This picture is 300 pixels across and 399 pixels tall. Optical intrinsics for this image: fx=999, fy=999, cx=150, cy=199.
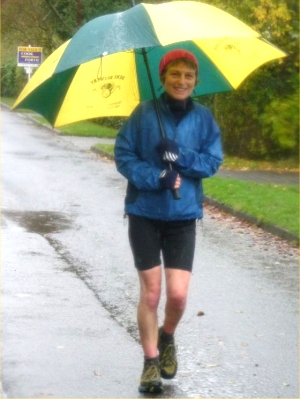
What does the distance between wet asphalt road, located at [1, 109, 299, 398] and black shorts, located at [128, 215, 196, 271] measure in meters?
0.78

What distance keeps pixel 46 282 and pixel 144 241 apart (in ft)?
11.7

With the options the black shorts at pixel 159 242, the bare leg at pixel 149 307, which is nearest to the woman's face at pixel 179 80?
the black shorts at pixel 159 242

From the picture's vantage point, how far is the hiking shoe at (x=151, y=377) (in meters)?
5.57

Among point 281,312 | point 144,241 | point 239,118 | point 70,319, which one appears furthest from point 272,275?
point 239,118

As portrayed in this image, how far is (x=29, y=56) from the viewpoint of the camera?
4319cm

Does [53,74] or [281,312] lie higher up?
[53,74]

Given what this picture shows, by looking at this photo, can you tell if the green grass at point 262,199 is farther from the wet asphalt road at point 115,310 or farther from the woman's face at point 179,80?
the woman's face at point 179,80

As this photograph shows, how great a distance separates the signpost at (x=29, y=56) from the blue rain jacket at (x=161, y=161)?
3800cm

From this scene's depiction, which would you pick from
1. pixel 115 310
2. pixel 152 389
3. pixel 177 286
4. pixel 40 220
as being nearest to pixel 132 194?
pixel 177 286

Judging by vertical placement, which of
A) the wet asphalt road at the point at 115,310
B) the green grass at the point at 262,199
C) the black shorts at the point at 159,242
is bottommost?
the green grass at the point at 262,199

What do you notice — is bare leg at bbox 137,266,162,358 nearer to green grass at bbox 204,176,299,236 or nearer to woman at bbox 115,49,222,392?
woman at bbox 115,49,222,392

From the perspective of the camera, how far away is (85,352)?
21.6 feet

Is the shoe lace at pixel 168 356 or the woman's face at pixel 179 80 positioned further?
the shoe lace at pixel 168 356

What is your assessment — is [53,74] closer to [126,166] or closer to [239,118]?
[126,166]
